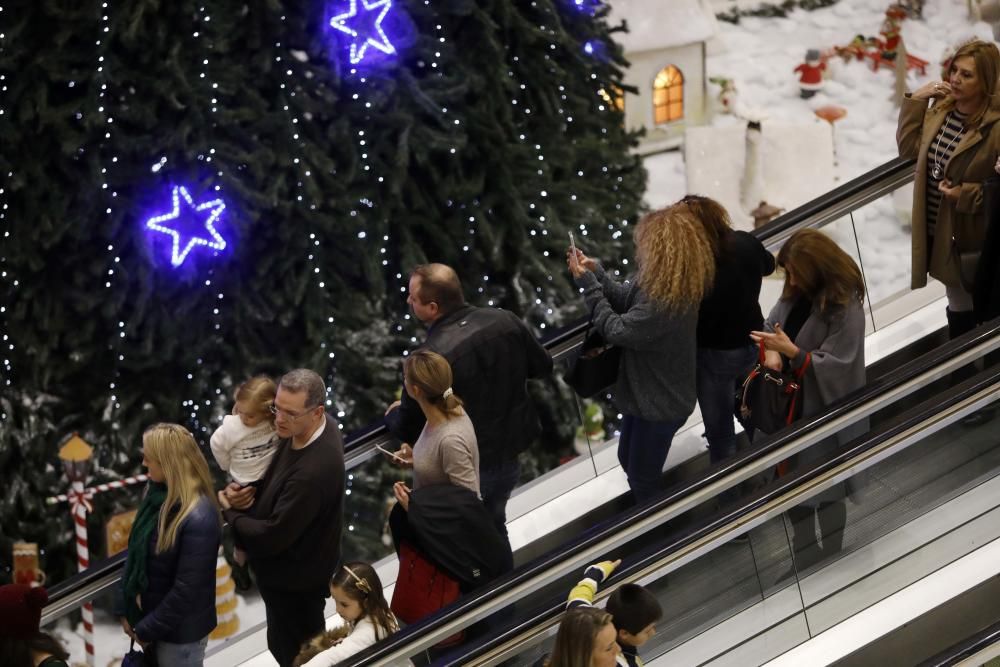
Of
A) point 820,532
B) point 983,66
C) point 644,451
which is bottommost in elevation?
point 644,451

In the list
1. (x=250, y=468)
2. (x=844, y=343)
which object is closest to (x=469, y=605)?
(x=250, y=468)

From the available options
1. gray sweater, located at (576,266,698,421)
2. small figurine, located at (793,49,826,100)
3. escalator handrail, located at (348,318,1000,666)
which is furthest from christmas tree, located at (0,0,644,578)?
small figurine, located at (793,49,826,100)

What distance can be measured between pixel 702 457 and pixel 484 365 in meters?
1.25

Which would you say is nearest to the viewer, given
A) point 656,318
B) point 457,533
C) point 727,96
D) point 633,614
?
point 633,614

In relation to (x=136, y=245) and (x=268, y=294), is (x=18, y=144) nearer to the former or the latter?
(x=136, y=245)

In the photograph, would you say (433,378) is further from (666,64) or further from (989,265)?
(666,64)

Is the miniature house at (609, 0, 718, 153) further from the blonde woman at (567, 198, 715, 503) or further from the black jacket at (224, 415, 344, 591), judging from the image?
the black jacket at (224, 415, 344, 591)

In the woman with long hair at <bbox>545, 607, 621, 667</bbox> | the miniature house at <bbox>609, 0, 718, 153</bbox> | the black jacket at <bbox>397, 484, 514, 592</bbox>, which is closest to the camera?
the woman with long hair at <bbox>545, 607, 621, 667</bbox>

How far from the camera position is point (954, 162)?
6.30 m

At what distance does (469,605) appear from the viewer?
5.15 metres

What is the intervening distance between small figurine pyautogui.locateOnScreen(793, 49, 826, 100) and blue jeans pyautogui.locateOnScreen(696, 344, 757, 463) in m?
12.9

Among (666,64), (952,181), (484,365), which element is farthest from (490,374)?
(666,64)

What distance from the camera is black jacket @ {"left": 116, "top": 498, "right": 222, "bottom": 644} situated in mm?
5461

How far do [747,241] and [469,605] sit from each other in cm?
180
